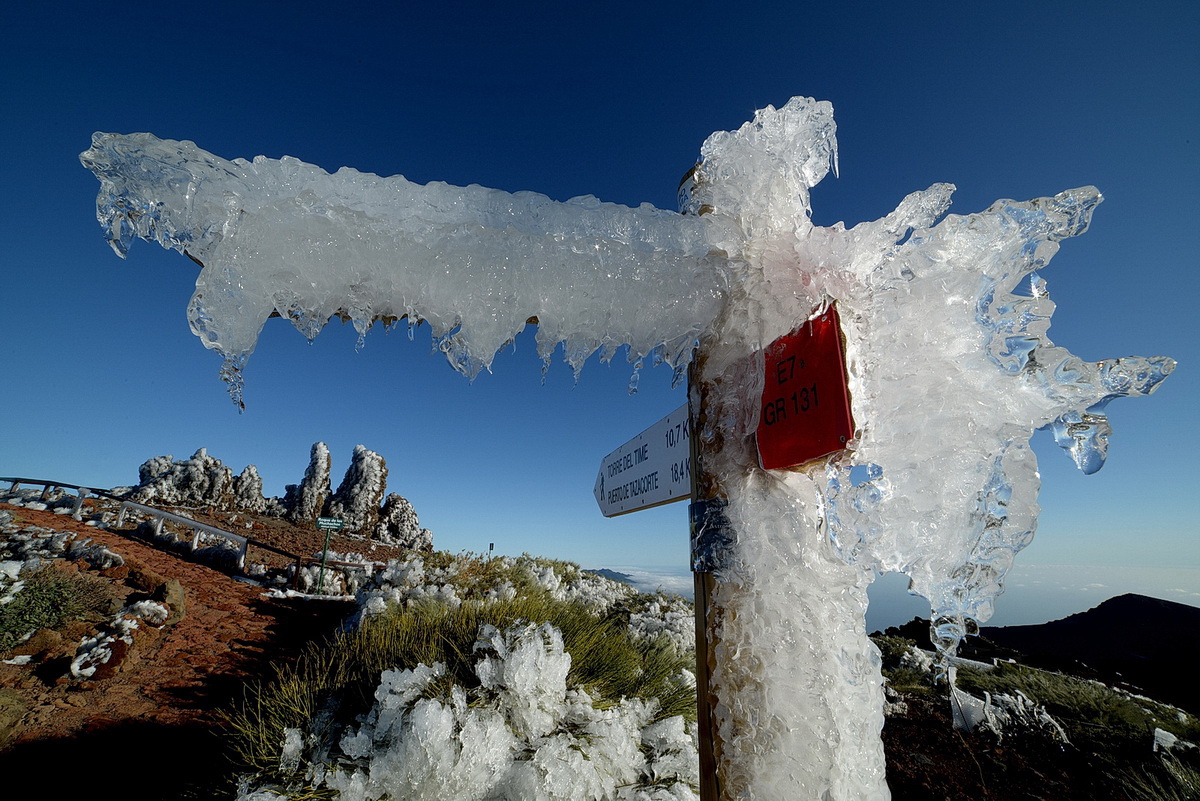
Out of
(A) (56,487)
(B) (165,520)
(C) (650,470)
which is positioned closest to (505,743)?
(C) (650,470)

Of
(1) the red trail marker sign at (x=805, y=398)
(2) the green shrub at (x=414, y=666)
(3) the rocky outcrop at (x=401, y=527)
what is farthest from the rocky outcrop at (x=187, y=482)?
(1) the red trail marker sign at (x=805, y=398)

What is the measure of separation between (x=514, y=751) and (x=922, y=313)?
297cm

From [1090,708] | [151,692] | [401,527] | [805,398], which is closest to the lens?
[805,398]

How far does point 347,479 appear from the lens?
2202 centimetres

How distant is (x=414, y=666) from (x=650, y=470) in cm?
293

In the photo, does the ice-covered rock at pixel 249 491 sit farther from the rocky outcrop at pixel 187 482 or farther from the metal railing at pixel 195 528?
the metal railing at pixel 195 528

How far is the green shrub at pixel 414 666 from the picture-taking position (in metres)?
3.03

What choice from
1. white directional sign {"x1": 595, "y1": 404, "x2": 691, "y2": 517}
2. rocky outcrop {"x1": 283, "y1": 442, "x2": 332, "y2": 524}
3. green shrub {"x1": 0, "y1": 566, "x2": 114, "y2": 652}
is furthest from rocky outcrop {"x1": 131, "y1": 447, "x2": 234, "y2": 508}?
white directional sign {"x1": 595, "y1": 404, "x2": 691, "y2": 517}

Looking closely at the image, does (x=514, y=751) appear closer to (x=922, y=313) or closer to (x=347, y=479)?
(x=922, y=313)

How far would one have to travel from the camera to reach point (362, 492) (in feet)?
69.4

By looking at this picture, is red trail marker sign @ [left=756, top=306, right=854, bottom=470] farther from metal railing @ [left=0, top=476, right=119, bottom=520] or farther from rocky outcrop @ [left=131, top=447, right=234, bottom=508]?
rocky outcrop @ [left=131, top=447, right=234, bottom=508]

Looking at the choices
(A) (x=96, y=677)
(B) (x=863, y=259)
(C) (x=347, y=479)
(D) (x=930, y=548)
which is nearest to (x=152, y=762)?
(A) (x=96, y=677)

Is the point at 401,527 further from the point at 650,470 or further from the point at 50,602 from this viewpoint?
the point at 650,470

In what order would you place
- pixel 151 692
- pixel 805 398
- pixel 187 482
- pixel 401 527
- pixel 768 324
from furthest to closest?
pixel 401 527 → pixel 187 482 → pixel 151 692 → pixel 768 324 → pixel 805 398
